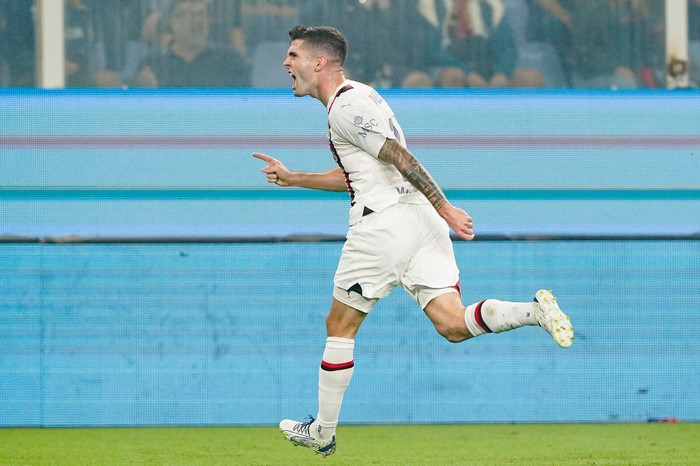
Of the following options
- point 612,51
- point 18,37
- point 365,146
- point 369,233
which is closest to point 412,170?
point 365,146

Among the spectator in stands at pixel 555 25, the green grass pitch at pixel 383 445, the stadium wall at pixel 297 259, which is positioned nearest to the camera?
the green grass pitch at pixel 383 445

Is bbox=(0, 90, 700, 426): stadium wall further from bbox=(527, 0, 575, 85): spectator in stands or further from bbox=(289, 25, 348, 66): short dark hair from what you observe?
bbox=(289, 25, 348, 66): short dark hair

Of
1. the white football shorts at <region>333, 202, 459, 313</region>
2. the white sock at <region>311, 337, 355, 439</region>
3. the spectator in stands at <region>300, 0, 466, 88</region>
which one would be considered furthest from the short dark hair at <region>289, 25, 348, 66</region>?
the spectator in stands at <region>300, 0, 466, 88</region>

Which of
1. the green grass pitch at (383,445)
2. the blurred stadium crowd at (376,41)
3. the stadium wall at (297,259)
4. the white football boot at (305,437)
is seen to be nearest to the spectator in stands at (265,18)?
the blurred stadium crowd at (376,41)

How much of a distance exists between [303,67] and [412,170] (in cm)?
72

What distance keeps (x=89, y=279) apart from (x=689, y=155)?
12.5 ft

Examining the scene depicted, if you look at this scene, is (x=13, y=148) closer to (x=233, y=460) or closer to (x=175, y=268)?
(x=175, y=268)

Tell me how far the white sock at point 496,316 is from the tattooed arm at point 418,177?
0.34 m

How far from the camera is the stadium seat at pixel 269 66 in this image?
27.2ft

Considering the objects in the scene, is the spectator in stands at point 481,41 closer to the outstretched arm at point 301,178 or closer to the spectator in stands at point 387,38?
the spectator in stands at point 387,38

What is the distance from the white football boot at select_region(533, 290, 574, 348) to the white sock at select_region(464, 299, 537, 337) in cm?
7

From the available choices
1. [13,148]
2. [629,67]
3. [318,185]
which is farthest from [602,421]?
Answer: [13,148]

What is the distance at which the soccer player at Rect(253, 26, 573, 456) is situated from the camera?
5.52m

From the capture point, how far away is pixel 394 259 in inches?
222
